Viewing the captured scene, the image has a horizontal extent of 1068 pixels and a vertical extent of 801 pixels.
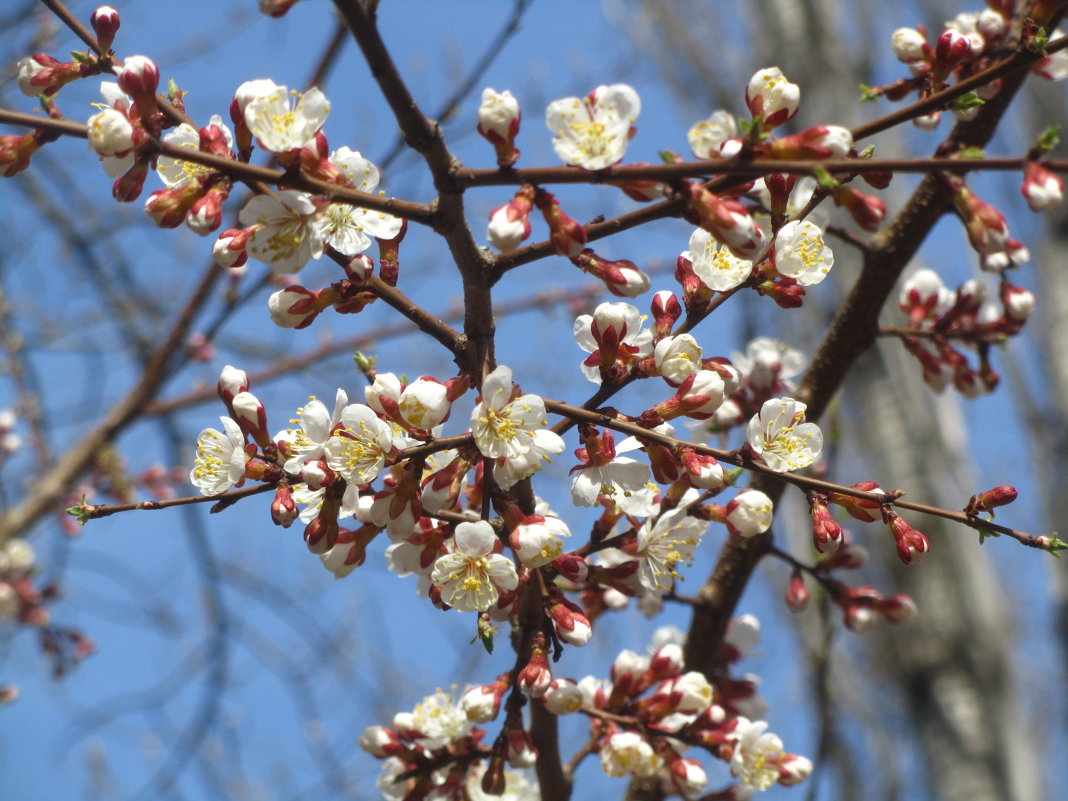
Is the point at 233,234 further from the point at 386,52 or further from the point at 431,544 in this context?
the point at 431,544

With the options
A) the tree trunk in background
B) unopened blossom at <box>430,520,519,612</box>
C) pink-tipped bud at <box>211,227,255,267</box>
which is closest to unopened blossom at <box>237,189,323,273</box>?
pink-tipped bud at <box>211,227,255,267</box>

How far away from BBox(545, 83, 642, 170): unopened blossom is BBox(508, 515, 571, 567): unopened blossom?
18.4 inches

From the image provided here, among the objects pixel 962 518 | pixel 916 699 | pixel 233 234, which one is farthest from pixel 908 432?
pixel 233 234

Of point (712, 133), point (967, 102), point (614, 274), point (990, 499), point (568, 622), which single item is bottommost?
point (568, 622)

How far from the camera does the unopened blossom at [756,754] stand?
165cm

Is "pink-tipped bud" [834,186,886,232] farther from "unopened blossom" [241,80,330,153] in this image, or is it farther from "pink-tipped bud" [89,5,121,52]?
"pink-tipped bud" [89,5,121,52]

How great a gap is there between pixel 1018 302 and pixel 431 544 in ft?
4.50

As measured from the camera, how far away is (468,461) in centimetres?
125

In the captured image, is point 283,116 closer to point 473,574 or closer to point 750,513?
point 473,574

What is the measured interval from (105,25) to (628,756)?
1320 mm

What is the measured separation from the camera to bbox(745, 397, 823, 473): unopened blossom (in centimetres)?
137

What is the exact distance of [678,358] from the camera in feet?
4.25

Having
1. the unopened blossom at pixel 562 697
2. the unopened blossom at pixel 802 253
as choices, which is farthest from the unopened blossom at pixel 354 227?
the unopened blossom at pixel 562 697

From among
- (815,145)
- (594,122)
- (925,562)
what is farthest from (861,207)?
(925,562)
